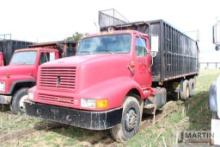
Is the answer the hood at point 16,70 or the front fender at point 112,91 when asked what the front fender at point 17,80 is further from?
the front fender at point 112,91

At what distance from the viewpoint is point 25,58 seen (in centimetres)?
991

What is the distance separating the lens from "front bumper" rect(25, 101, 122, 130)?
17.1 feet

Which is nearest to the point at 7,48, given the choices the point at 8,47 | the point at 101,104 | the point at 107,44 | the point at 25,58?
the point at 8,47

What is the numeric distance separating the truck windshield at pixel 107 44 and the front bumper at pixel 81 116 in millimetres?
1736

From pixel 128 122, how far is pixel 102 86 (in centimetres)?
103

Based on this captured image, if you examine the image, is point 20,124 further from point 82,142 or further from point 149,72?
point 149,72

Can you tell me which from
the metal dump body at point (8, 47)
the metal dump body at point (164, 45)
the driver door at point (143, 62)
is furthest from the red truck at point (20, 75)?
the driver door at point (143, 62)

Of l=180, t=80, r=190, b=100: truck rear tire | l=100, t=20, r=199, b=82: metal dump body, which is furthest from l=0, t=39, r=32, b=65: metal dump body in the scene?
l=180, t=80, r=190, b=100: truck rear tire

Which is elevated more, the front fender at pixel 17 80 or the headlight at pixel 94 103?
the front fender at pixel 17 80

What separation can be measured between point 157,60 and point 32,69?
4.20 metres

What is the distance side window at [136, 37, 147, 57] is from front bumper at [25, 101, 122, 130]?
1.91 metres

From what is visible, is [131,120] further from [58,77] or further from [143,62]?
[58,77]

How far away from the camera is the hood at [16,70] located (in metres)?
8.94

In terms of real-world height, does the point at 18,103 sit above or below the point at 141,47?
below
